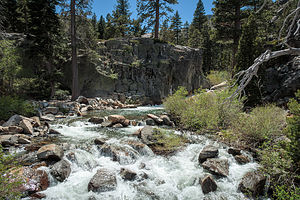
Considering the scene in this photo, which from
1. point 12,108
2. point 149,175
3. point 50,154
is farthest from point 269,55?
point 12,108

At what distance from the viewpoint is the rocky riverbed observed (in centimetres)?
371

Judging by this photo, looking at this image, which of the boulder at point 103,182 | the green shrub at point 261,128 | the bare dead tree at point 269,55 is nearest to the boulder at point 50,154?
the boulder at point 103,182

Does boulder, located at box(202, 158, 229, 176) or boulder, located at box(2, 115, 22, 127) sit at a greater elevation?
boulder, located at box(2, 115, 22, 127)

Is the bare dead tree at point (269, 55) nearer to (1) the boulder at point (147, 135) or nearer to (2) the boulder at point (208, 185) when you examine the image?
(2) the boulder at point (208, 185)

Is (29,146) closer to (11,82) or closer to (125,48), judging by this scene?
(11,82)

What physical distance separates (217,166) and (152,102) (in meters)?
15.7

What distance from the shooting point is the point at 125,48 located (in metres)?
19.7

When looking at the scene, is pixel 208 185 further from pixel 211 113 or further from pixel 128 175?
pixel 211 113

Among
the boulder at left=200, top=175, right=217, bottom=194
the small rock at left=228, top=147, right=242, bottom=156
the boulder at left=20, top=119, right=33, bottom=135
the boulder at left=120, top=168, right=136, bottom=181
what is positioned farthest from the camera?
the boulder at left=20, top=119, right=33, bottom=135

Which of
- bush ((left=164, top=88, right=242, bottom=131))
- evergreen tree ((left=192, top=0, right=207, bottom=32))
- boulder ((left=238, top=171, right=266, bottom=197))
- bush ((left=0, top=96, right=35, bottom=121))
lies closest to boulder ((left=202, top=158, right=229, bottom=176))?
boulder ((left=238, top=171, right=266, bottom=197))

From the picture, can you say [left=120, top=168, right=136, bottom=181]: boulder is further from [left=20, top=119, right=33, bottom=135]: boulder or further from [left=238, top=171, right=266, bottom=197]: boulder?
[left=20, top=119, right=33, bottom=135]: boulder

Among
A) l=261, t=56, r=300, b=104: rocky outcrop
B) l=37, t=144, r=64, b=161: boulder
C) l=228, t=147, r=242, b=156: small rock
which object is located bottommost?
l=228, t=147, r=242, b=156: small rock

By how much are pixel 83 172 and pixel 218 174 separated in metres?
3.62

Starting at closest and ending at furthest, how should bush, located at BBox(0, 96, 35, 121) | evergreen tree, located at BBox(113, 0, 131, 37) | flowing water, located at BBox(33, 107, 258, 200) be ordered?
flowing water, located at BBox(33, 107, 258, 200) < bush, located at BBox(0, 96, 35, 121) < evergreen tree, located at BBox(113, 0, 131, 37)
